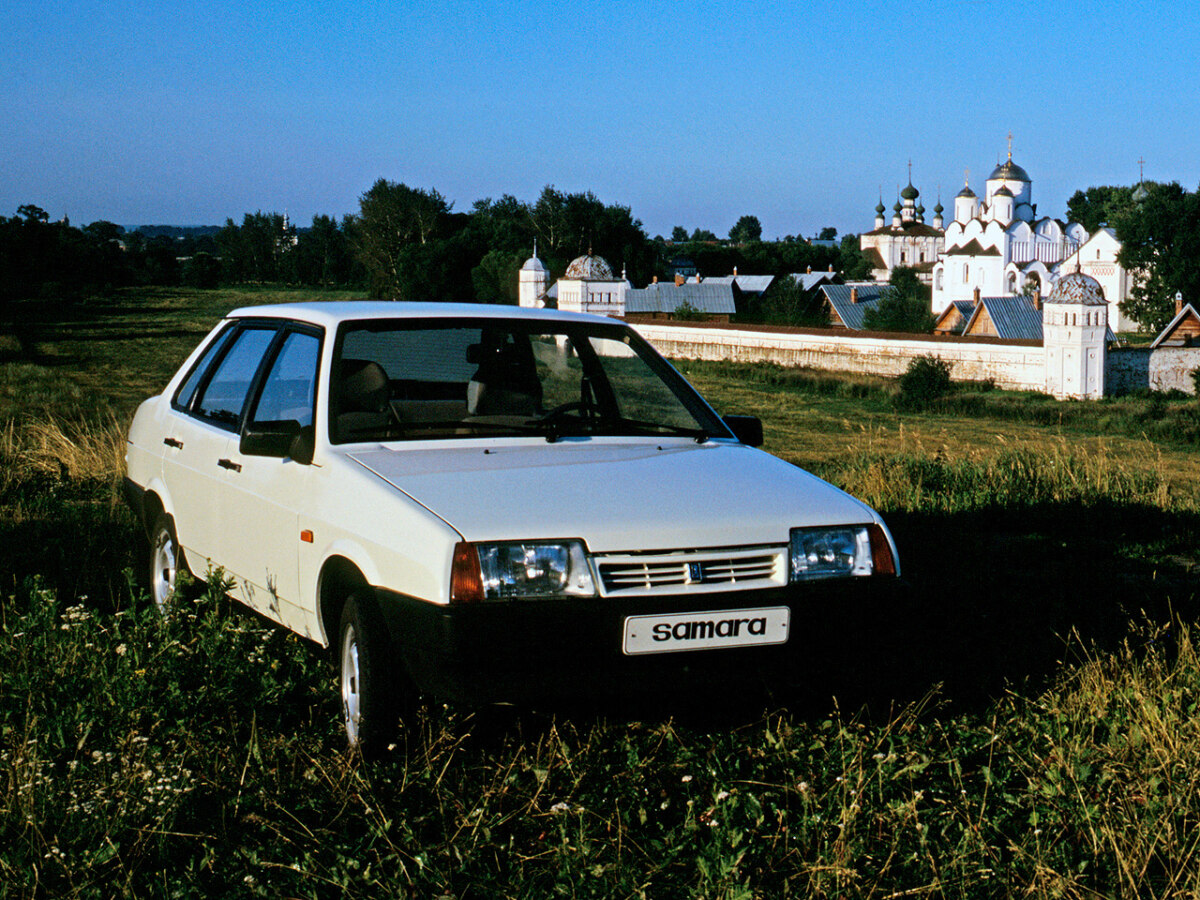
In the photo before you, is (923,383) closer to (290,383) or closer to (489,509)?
(290,383)

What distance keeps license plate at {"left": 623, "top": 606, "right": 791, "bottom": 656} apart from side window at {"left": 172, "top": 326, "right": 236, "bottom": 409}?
2870 millimetres

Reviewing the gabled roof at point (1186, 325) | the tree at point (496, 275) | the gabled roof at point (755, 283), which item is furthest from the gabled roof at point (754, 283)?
the gabled roof at point (1186, 325)

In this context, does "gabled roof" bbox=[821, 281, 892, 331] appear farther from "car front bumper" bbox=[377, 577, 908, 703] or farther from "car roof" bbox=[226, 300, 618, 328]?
"car front bumper" bbox=[377, 577, 908, 703]

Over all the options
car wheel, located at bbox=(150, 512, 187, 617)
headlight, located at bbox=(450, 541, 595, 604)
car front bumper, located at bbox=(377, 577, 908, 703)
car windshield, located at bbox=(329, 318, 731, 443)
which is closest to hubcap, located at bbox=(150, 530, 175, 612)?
car wheel, located at bbox=(150, 512, 187, 617)

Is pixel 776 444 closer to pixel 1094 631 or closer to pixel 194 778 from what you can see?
pixel 1094 631

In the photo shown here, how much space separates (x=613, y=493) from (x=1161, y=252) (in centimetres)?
8965

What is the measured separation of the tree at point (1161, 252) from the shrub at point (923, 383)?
37516 mm

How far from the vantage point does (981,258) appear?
359ft

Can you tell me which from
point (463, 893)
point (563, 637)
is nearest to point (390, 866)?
point (463, 893)

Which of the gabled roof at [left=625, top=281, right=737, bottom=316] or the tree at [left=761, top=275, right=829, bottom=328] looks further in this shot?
the gabled roof at [left=625, top=281, right=737, bottom=316]

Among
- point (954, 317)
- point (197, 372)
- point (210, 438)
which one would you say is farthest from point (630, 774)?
point (954, 317)

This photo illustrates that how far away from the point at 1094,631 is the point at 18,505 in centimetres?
696

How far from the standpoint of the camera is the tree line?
81.0 m

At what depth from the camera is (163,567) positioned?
5781 mm
